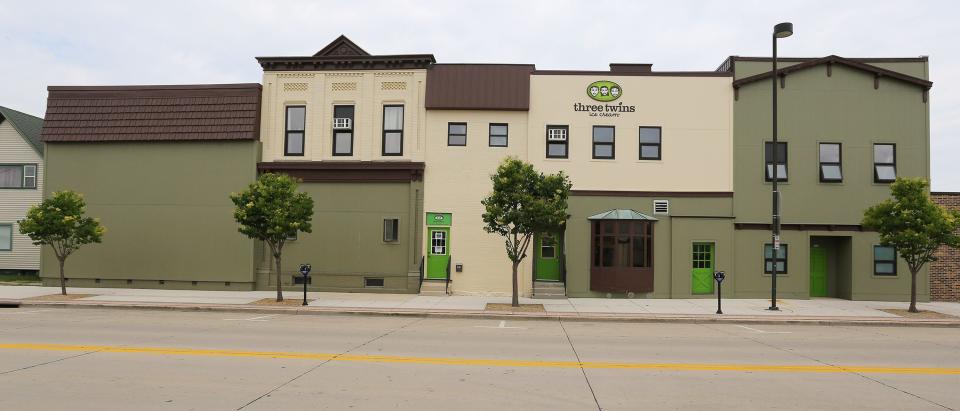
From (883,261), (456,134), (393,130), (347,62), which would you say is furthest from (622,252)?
(347,62)

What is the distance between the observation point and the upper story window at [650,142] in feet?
73.2

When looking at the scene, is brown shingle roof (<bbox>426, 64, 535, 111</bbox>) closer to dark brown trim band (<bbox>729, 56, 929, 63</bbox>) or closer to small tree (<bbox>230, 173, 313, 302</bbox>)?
small tree (<bbox>230, 173, 313, 302</bbox>)

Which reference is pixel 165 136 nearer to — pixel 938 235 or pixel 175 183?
pixel 175 183

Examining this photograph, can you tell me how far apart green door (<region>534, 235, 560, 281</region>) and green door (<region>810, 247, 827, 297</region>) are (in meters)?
9.31

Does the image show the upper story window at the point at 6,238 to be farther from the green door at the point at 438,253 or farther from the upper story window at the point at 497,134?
the upper story window at the point at 497,134

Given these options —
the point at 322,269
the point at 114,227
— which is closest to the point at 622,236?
the point at 322,269

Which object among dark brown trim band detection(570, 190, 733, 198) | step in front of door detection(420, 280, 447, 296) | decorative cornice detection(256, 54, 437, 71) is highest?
decorative cornice detection(256, 54, 437, 71)

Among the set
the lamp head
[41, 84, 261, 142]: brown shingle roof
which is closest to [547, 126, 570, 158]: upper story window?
the lamp head

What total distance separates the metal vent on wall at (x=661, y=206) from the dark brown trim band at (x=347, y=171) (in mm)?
8357

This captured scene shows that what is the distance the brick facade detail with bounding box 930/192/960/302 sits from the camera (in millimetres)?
21781

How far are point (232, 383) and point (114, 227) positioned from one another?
18068mm

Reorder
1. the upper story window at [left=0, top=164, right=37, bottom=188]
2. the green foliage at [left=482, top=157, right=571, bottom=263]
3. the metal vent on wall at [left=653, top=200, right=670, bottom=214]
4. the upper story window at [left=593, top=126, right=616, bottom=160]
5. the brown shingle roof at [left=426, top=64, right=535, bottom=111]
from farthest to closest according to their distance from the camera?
1. the upper story window at [left=0, top=164, right=37, bottom=188]
2. the upper story window at [left=593, top=126, right=616, bottom=160]
3. the brown shingle roof at [left=426, top=64, right=535, bottom=111]
4. the metal vent on wall at [left=653, top=200, right=670, bottom=214]
5. the green foliage at [left=482, top=157, right=571, bottom=263]

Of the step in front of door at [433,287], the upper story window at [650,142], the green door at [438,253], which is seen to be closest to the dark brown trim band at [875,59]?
the upper story window at [650,142]

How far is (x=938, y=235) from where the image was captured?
697 inches
